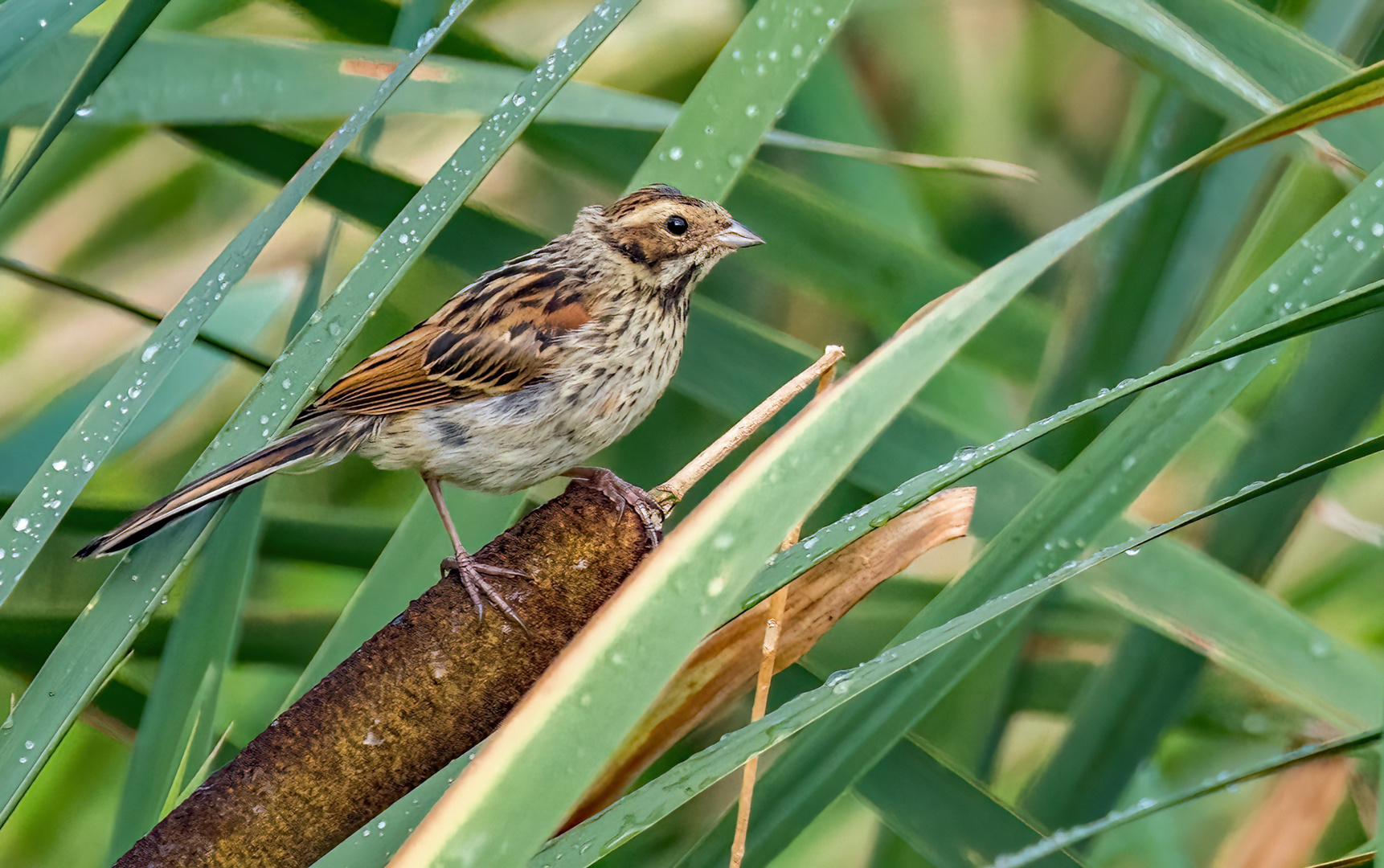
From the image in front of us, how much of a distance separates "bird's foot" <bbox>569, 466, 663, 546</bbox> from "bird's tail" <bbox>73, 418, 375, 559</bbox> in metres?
0.37

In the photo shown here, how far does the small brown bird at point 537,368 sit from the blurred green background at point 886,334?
0.12m

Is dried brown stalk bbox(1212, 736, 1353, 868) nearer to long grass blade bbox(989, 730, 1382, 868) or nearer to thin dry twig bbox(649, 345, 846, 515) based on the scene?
long grass blade bbox(989, 730, 1382, 868)

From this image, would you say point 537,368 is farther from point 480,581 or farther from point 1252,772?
point 1252,772

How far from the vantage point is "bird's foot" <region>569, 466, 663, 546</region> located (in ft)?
3.72

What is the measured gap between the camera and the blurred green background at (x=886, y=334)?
1467 mm

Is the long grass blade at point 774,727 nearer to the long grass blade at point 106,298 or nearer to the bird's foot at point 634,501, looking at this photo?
the bird's foot at point 634,501

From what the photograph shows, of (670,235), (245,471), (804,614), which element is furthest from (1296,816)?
(245,471)

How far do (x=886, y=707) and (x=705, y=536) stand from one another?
2.81 feet

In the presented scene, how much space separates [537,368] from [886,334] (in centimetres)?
67

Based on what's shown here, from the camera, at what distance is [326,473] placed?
229 cm

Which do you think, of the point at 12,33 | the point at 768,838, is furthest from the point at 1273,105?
the point at 12,33

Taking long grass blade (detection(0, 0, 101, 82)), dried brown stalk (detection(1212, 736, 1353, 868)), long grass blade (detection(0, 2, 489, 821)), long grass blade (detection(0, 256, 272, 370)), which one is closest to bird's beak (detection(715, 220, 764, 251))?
long grass blade (detection(0, 2, 489, 821))

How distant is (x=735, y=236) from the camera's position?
1.54 metres

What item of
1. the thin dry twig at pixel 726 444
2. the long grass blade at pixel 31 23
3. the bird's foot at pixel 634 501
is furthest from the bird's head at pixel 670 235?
the long grass blade at pixel 31 23
